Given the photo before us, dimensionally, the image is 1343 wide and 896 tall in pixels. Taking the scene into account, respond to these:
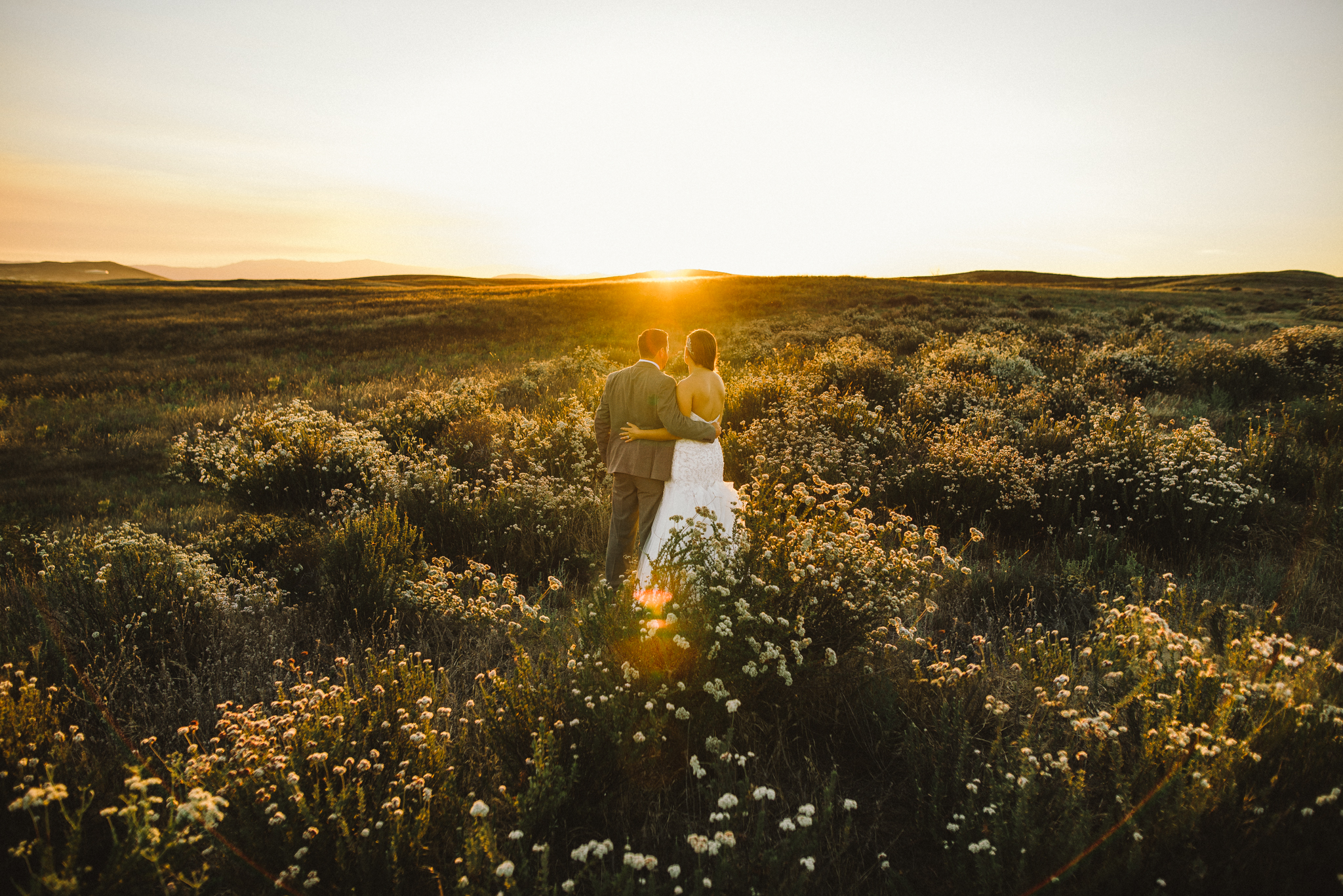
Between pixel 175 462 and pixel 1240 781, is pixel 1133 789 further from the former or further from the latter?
pixel 175 462

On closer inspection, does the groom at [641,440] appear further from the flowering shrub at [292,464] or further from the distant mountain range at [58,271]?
the distant mountain range at [58,271]

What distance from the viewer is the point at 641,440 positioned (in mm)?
5551

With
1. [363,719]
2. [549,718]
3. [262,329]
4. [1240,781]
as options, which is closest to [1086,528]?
[1240,781]

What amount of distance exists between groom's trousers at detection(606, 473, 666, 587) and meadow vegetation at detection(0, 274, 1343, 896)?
0.37 m

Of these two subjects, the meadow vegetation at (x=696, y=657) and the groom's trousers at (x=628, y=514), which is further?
the groom's trousers at (x=628, y=514)

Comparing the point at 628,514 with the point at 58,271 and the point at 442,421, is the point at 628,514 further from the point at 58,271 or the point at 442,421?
the point at 58,271

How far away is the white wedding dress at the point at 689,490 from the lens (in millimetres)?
5500

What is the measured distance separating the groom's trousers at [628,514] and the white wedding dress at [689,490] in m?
0.07

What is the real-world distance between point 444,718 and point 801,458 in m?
5.18

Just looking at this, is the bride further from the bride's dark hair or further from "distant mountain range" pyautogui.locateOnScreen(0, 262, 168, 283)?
"distant mountain range" pyautogui.locateOnScreen(0, 262, 168, 283)

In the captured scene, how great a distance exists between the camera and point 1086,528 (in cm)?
608

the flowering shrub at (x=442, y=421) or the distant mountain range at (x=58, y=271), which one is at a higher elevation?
the distant mountain range at (x=58, y=271)

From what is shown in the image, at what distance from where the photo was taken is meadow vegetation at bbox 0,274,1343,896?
7.51ft

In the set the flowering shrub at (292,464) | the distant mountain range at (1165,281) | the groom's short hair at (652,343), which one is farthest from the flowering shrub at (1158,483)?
the distant mountain range at (1165,281)
